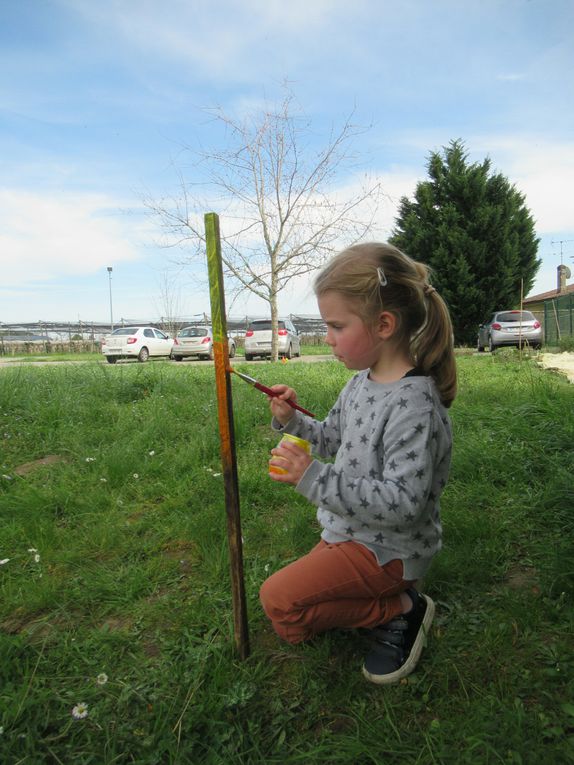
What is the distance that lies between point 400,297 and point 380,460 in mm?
497

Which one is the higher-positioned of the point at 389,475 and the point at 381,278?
the point at 381,278

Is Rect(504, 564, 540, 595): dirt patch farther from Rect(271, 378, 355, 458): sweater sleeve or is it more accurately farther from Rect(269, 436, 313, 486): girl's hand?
Rect(269, 436, 313, 486): girl's hand

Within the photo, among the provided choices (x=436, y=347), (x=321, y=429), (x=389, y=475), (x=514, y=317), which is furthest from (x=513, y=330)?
(x=389, y=475)

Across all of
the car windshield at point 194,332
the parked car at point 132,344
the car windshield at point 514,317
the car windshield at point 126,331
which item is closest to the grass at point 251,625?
the car windshield at point 514,317

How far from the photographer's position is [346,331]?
5.22 feet

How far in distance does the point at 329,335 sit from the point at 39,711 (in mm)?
1365

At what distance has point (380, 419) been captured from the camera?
5.12 feet

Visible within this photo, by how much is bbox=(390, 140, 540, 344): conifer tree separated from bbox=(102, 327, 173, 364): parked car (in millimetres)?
8875

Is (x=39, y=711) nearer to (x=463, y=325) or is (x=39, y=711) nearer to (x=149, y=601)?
(x=149, y=601)

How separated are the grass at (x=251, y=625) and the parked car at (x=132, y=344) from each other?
556 inches

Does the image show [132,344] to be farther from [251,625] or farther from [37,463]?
[251,625]

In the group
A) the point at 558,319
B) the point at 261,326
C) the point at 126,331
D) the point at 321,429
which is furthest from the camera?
the point at 126,331

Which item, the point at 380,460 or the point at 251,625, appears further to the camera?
the point at 251,625

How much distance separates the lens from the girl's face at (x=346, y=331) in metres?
1.59
